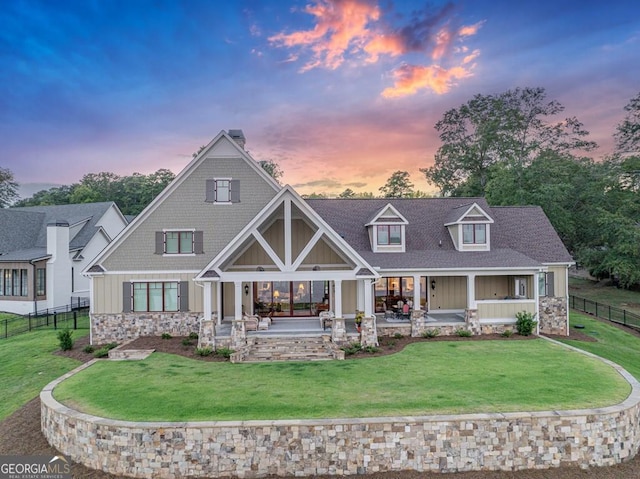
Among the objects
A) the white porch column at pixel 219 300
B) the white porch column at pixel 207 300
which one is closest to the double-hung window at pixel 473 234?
the white porch column at pixel 219 300

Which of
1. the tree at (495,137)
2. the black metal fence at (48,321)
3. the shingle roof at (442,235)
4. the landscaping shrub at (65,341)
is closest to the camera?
the landscaping shrub at (65,341)

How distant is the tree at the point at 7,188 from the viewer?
54219 millimetres

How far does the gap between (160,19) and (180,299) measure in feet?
51.2

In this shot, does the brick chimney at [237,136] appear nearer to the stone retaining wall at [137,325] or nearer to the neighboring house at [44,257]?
A: the stone retaining wall at [137,325]

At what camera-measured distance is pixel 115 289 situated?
15.7m

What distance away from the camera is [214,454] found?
709 cm

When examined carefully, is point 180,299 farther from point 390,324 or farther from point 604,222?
point 604,222

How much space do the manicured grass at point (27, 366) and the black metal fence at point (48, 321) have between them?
4.89 ft

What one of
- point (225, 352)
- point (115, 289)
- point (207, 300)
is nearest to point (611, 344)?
point (225, 352)

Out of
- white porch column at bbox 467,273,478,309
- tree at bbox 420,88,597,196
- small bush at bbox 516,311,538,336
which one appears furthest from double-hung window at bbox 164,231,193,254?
tree at bbox 420,88,597,196

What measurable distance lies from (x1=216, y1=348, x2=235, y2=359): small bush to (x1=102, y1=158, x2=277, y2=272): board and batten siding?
14.7 ft

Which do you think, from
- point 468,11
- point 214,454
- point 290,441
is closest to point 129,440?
point 214,454

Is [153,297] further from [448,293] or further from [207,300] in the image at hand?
[448,293]

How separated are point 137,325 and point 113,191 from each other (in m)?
54.6
